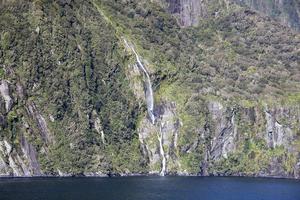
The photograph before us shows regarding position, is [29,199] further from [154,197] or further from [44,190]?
[154,197]

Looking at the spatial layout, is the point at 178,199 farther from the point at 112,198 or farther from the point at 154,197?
the point at 112,198

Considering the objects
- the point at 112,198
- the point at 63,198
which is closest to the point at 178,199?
the point at 112,198

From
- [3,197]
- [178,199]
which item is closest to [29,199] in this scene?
[3,197]

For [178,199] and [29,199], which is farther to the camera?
[178,199]

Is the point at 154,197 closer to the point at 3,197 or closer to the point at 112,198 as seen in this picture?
the point at 112,198

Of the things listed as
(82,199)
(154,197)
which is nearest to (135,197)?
(154,197)

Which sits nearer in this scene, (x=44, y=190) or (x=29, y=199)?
(x=29, y=199)

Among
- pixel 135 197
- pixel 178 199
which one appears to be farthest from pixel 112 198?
pixel 178 199
